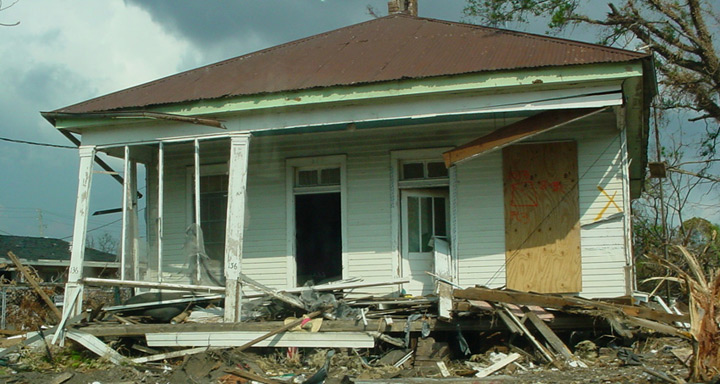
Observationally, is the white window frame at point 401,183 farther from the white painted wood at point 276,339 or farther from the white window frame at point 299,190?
the white painted wood at point 276,339

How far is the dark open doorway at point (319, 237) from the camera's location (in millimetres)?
14148

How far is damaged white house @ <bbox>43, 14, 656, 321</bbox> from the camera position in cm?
918

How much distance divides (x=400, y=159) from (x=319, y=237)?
15.1 ft

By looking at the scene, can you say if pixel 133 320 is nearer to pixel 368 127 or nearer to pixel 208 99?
pixel 208 99

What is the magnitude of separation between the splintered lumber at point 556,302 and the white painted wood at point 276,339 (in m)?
1.42

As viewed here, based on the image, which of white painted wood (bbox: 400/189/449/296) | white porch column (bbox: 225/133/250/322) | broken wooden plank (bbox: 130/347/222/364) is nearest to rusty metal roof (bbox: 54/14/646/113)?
white porch column (bbox: 225/133/250/322)

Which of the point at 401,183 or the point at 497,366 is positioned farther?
the point at 401,183

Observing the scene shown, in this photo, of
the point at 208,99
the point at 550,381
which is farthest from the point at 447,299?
the point at 208,99

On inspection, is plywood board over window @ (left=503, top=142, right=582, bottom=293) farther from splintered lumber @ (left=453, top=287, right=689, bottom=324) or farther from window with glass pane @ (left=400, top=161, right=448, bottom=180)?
splintered lumber @ (left=453, top=287, right=689, bottom=324)

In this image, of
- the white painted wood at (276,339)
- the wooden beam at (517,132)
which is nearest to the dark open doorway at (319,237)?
the white painted wood at (276,339)

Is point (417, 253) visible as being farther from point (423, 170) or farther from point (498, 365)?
point (498, 365)

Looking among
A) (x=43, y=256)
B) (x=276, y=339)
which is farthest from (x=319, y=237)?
Result: (x=43, y=256)

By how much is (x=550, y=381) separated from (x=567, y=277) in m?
2.94

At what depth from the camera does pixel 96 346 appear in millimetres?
9305
